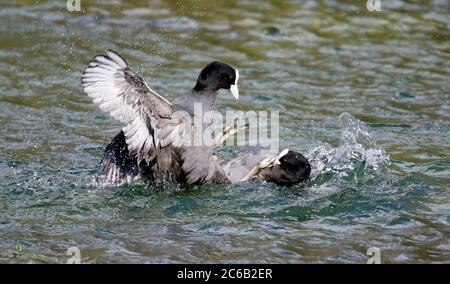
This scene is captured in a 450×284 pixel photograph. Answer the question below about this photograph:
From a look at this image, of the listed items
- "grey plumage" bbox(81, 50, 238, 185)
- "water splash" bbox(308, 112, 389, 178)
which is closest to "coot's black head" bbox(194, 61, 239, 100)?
"grey plumage" bbox(81, 50, 238, 185)

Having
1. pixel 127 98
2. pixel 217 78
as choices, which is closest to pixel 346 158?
pixel 217 78

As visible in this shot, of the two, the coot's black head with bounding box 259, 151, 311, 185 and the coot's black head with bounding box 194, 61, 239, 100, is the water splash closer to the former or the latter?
the coot's black head with bounding box 259, 151, 311, 185

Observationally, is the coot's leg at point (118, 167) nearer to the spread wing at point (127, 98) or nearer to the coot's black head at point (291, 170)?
the spread wing at point (127, 98)

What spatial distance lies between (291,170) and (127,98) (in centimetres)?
137

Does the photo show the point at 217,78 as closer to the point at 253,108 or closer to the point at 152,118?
the point at 152,118

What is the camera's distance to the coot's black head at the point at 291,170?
20.2 ft

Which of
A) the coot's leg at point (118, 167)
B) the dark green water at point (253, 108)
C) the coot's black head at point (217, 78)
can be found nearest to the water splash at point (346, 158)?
the dark green water at point (253, 108)

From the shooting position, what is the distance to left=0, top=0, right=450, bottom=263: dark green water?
5.15 meters

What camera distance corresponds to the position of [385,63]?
9.24 meters

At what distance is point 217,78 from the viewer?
19.1ft

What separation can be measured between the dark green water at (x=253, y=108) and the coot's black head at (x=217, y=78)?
0.70 m
